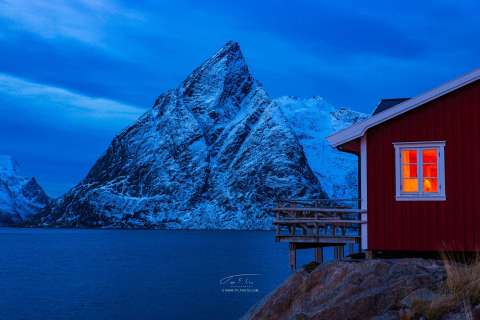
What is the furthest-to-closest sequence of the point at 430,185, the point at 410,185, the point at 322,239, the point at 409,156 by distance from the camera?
the point at 322,239, the point at 409,156, the point at 410,185, the point at 430,185

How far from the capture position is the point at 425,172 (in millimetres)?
20609

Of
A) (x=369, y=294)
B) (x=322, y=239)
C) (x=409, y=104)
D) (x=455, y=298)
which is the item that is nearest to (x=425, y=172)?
(x=409, y=104)

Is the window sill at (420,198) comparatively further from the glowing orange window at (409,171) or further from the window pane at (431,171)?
the window pane at (431,171)

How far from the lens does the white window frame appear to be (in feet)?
66.9

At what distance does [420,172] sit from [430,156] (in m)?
0.60

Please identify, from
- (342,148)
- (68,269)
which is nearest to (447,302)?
(342,148)

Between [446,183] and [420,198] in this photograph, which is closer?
[446,183]

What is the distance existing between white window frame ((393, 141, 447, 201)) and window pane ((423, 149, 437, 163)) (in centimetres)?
10

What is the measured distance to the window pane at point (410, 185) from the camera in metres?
20.6

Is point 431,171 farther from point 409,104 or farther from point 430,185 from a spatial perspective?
point 409,104

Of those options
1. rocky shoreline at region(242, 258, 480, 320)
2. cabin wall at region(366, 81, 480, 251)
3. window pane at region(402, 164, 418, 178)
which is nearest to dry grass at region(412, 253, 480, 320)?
rocky shoreline at region(242, 258, 480, 320)

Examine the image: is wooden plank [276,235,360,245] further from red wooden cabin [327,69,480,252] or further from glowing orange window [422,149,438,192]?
glowing orange window [422,149,438,192]

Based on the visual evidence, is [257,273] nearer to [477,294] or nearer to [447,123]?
[447,123]

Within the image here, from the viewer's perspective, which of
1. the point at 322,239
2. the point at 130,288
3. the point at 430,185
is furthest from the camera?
the point at 130,288
